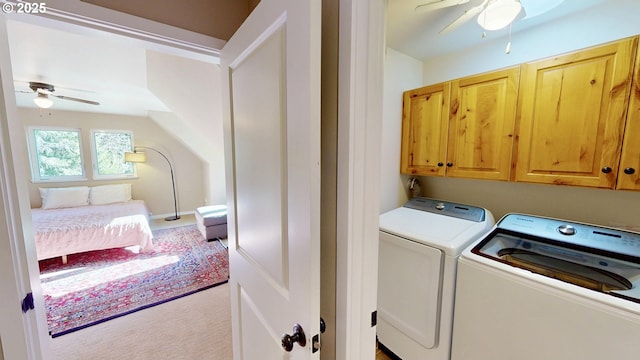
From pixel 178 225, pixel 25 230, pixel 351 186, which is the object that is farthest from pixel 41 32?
pixel 178 225

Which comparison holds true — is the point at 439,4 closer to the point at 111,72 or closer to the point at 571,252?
the point at 571,252

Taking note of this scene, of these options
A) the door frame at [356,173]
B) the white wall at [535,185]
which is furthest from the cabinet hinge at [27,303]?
the white wall at [535,185]

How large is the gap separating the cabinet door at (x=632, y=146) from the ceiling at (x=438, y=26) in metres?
0.56

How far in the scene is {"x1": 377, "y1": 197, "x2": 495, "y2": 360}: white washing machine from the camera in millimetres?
1336

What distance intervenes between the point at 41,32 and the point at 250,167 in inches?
88.9

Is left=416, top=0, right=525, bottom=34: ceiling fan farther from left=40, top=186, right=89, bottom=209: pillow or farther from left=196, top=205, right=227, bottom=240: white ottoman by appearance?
left=40, top=186, right=89, bottom=209: pillow

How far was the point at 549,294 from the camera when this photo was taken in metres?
1.00

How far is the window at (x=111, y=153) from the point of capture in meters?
4.41

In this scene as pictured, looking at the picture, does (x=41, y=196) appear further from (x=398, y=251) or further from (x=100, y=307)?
(x=398, y=251)

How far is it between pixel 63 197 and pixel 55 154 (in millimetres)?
836

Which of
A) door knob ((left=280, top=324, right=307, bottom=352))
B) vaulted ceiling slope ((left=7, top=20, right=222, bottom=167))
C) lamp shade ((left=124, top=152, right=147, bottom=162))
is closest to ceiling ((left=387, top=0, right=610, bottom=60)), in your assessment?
door knob ((left=280, top=324, right=307, bottom=352))

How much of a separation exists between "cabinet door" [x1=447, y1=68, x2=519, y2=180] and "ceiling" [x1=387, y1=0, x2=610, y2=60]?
0.33m

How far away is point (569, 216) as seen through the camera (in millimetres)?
1548

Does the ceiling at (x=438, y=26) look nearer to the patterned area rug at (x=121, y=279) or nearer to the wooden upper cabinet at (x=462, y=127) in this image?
the wooden upper cabinet at (x=462, y=127)
